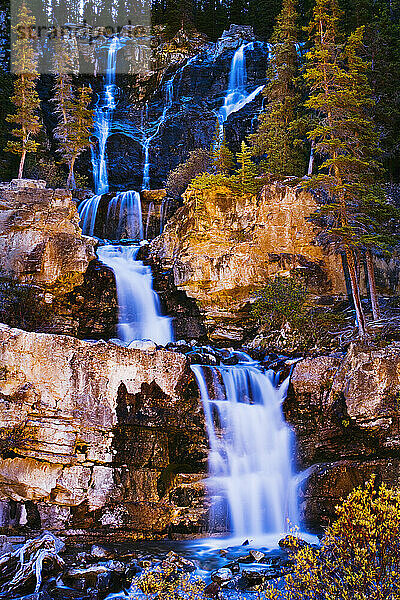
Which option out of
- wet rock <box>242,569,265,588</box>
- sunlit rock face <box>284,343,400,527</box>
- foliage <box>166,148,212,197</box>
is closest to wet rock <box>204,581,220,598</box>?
wet rock <box>242,569,265,588</box>

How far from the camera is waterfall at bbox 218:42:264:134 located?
38906 mm

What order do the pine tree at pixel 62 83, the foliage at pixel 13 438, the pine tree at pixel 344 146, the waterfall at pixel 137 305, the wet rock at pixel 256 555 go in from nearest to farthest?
the wet rock at pixel 256 555 < the foliage at pixel 13 438 < the pine tree at pixel 344 146 < the waterfall at pixel 137 305 < the pine tree at pixel 62 83

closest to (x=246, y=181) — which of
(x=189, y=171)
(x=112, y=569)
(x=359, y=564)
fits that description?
(x=189, y=171)

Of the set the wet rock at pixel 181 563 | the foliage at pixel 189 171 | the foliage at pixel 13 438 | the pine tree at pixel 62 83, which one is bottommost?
the wet rock at pixel 181 563

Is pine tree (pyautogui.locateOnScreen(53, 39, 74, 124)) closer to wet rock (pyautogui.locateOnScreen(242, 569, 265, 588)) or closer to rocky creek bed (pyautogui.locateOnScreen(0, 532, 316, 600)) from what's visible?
rocky creek bed (pyautogui.locateOnScreen(0, 532, 316, 600))

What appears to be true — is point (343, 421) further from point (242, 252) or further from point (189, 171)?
point (189, 171)

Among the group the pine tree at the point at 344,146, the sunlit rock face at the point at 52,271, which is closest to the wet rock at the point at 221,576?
the pine tree at the point at 344,146

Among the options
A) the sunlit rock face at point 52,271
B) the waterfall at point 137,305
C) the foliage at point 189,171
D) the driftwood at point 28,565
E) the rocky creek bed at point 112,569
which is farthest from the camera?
the foliage at point 189,171

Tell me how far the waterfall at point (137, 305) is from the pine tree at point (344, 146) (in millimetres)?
8651

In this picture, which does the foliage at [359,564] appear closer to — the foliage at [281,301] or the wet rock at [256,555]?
the wet rock at [256,555]

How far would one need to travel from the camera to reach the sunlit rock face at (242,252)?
963 inches

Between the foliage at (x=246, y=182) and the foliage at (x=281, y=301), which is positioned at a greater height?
the foliage at (x=246, y=182)

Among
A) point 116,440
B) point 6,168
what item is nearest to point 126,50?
point 6,168

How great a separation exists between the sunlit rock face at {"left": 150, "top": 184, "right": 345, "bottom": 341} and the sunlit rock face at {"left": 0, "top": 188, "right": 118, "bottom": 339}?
419 centimetres
